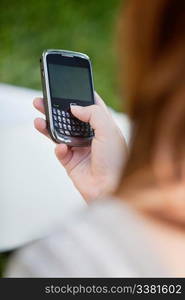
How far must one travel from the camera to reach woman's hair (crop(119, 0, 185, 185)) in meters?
0.42

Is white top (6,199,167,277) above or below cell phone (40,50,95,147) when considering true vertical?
above

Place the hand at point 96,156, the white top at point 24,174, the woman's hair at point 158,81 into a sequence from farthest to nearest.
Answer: the white top at point 24,174, the hand at point 96,156, the woman's hair at point 158,81

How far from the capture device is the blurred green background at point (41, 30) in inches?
63.1

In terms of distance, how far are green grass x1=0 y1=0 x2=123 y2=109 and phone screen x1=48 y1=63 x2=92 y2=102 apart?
517mm

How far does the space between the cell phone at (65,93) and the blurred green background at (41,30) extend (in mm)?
514

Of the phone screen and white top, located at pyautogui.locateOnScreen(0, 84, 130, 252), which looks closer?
the phone screen

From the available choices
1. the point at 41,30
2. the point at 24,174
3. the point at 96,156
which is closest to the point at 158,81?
the point at 96,156

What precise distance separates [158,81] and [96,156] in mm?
549

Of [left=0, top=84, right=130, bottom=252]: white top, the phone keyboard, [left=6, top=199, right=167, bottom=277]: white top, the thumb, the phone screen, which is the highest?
[left=6, top=199, right=167, bottom=277]: white top

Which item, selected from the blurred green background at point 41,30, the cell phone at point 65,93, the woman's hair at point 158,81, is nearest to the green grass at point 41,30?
the blurred green background at point 41,30

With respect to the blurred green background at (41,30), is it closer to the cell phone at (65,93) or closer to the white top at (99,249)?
the cell phone at (65,93)

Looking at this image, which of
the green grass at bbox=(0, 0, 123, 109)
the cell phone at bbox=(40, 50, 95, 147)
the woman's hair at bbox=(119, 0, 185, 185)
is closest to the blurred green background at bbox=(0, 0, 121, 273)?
the green grass at bbox=(0, 0, 123, 109)

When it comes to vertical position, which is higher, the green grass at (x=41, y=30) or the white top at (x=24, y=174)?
the green grass at (x=41, y=30)

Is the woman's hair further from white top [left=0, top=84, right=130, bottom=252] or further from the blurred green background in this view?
the blurred green background
